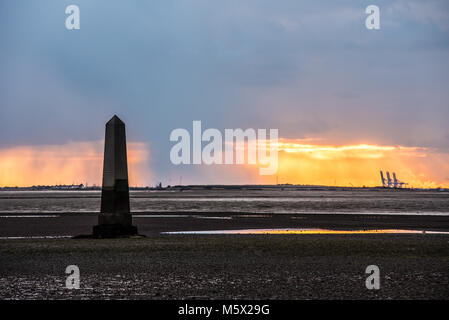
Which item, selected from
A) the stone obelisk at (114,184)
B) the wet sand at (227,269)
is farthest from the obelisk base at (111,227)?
the wet sand at (227,269)

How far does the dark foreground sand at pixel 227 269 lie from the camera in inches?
414

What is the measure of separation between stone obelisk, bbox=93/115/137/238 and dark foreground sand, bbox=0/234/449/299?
11.1 ft

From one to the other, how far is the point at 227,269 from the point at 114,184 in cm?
1135

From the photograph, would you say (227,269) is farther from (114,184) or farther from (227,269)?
(114,184)

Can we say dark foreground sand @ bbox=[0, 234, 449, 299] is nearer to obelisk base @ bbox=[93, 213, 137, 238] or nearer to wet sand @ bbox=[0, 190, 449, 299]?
wet sand @ bbox=[0, 190, 449, 299]

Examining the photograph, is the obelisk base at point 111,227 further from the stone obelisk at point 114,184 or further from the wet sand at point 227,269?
the wet sand at point 227,269

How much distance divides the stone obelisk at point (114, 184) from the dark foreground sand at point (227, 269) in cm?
338

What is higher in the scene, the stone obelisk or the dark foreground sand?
the stone obelisk

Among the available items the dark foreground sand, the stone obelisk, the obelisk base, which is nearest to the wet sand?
the dark foreground sand

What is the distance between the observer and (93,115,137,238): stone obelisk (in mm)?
23219

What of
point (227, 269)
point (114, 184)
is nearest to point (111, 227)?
point (114, 184)

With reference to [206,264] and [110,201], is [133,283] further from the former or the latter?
[110,201]

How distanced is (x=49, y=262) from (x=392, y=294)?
366 inches
